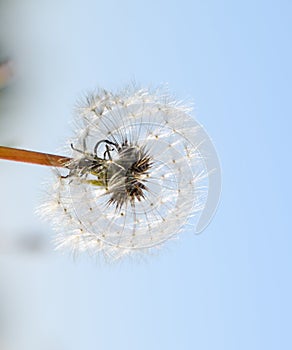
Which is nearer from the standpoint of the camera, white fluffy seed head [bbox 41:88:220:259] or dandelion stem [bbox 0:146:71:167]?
dandelion stem [bbox 0:146:71:167]

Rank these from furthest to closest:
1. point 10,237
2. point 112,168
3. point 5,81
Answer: point 10,237, point 5,81, point 112,168

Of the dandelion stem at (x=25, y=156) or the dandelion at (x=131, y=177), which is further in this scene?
the dandelion at (x=131, y=177)

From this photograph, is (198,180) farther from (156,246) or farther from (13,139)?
(13,139)

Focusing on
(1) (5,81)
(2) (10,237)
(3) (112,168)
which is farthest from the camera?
(2) (10,237)

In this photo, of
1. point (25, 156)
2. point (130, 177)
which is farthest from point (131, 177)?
point (25, 156)

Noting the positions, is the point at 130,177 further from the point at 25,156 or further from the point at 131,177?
the point at 25,156

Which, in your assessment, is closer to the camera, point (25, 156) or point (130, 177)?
point (25, 156)

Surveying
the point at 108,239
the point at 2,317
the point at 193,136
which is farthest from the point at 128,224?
the point at 2,317

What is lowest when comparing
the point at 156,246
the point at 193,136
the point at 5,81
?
the point at 156,246
